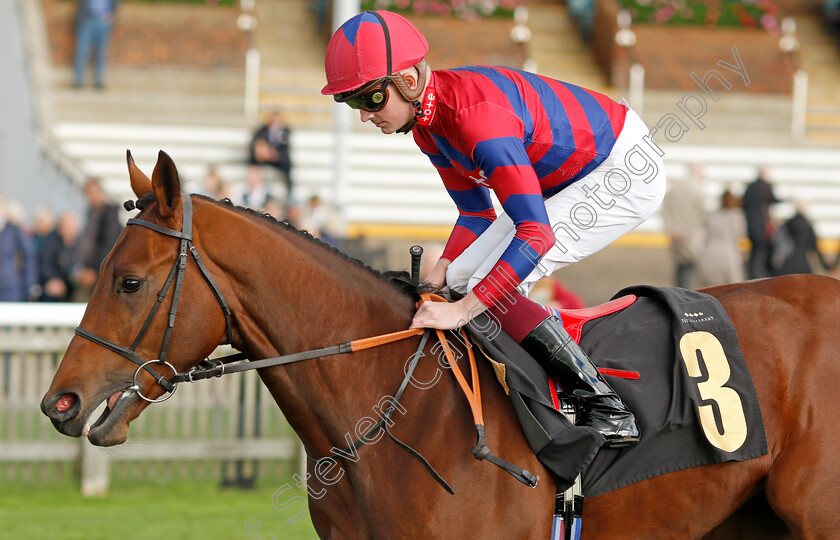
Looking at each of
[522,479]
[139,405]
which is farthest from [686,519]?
[139,405]

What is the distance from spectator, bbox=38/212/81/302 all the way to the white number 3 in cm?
703

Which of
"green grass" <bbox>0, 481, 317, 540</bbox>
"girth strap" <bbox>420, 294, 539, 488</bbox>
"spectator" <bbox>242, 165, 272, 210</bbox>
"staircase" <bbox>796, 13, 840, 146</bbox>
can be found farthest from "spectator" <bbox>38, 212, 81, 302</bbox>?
"staircase" <bbox>796, 13, 840, 146</bbox>

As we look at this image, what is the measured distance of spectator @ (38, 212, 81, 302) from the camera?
29.0 ft

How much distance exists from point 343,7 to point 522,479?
9701 millimetres

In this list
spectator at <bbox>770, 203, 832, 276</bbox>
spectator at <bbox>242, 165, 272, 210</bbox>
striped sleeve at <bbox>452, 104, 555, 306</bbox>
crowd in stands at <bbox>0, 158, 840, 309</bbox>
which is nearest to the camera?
striped sleeve at <bbox>452, 104, 555, 306</bbox>

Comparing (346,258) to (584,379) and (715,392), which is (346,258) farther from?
(715,392)

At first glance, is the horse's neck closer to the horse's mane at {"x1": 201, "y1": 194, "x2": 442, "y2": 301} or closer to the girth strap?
the horse's mane at {"x1": 201, "y1": 194, "x2": 442, "y2": 301}

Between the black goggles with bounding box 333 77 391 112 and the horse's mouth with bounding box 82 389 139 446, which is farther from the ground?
the black goggles with bounding box 333 77 391 112

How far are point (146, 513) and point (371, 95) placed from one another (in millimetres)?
3960

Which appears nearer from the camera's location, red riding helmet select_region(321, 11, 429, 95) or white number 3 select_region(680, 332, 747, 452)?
red riding helmet select_region(321, 11, 429, 95)

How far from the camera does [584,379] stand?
2992mm

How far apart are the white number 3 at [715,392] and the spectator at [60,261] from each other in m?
7.03

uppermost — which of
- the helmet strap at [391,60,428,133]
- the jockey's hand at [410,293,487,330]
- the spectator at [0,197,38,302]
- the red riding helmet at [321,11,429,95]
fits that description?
the red riding helmet at [321,11,429,95]

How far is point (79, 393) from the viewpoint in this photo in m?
2.67
